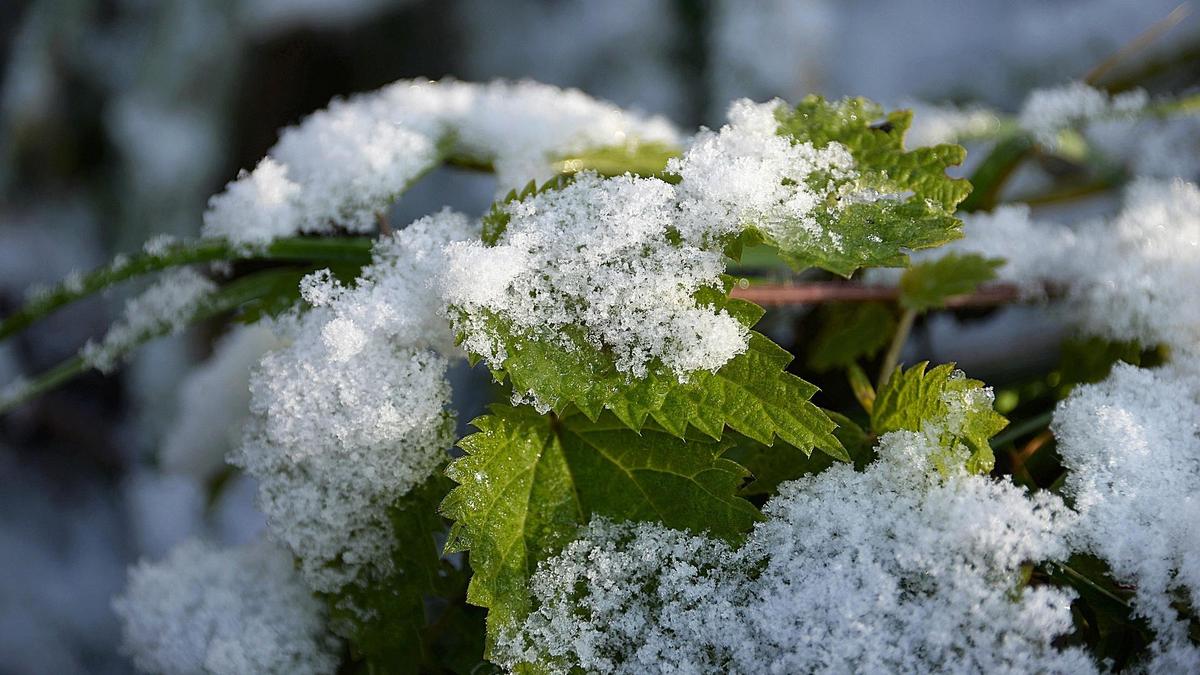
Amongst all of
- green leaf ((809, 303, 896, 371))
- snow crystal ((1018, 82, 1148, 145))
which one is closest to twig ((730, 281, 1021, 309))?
green leaf ((809, 303, 896, 371))

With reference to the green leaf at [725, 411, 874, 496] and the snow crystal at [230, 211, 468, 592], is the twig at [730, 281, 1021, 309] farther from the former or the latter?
the snow crystal at [230, 211, 468, 592]

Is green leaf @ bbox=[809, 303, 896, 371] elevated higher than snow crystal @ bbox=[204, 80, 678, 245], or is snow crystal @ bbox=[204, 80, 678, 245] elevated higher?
snow crystal @ bbox=[204, 80, 678, 245]

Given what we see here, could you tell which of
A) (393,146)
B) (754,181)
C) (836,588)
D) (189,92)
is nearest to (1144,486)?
(836,588)

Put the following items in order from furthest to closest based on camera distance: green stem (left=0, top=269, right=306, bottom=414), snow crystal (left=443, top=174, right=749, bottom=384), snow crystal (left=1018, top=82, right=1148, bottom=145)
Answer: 1. snow crystal (left=1018, top=82, right=1148, bottom=145)
2. green stem (left=0, top=269, right=306, bottom=414)
3. snow crystal (left=443, top=174, right=749, bottom=384)

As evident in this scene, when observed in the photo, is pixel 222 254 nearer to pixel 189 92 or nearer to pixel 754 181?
pixel 754 181

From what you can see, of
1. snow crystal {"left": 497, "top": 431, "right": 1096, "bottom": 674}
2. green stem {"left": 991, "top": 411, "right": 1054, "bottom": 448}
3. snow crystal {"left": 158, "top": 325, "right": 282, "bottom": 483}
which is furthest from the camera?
snow crystal {"left": 158, "top": 325, "right": 282, "bottom": 483}

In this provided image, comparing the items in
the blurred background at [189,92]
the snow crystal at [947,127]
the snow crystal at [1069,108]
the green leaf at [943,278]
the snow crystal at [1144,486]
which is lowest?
the snow crystal at [1144,486]

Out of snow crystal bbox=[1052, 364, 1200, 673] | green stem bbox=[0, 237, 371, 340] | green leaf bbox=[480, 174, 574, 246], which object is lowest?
snow crystal bbox=[1052, 364, 1200, 673]

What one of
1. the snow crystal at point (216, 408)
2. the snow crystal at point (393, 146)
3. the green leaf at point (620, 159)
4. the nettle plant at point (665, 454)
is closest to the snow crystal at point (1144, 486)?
the nettle plant at point (665, 454)

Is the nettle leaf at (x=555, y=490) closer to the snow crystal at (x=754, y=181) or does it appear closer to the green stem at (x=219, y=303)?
the snow crystal at (x=754, y=181)
